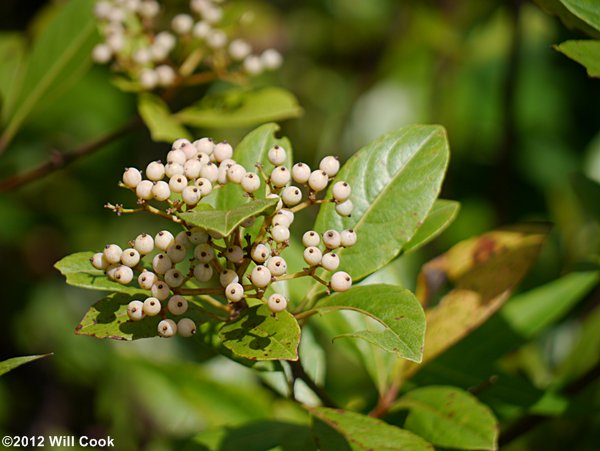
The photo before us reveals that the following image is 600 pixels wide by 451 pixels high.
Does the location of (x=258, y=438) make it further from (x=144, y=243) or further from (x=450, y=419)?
(x=144, y=243)

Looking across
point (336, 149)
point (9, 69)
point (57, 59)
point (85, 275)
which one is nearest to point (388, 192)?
point (85, 275)

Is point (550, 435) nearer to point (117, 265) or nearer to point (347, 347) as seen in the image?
point (347, 347)

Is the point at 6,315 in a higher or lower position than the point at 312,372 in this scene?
lower

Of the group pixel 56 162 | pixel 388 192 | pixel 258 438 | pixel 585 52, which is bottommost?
pixel 258 438

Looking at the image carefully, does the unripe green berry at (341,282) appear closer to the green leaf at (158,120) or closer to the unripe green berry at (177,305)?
the unripe green berry at (177,305)

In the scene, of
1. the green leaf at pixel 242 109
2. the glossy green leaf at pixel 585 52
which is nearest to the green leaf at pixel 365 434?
the glossy green leaf at pixel 585 52

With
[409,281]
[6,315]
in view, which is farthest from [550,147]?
[6,315]
